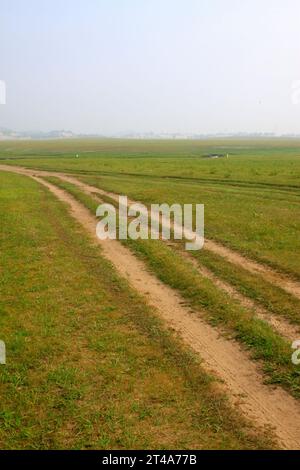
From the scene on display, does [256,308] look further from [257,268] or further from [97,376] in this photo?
[97,376]

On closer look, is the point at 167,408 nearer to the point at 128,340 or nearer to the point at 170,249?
the point at 128,340

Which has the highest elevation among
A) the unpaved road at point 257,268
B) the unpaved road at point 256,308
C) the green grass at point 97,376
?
the unpaved road at point 257,268

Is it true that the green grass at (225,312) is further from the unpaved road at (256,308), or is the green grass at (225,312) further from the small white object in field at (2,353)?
the small white object in field at (2,353)

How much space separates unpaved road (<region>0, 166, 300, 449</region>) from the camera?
802 centimetres

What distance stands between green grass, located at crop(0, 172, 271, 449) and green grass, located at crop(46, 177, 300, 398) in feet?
4.98

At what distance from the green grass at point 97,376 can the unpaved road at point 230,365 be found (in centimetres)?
34

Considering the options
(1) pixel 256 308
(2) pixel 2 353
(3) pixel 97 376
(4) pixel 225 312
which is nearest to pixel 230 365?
(4) pixel 225 312

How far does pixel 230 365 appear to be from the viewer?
388 inches

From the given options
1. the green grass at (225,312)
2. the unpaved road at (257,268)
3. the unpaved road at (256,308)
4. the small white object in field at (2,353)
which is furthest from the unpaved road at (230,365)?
the small white object in field at (2,353)

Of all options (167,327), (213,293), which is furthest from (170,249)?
(167,327)

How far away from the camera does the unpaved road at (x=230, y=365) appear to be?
26.3 feet

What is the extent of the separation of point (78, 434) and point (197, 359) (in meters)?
3.41

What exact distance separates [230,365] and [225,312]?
8.94 ft

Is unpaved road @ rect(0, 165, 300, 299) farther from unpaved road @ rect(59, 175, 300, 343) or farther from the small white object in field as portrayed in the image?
the small white object in field
